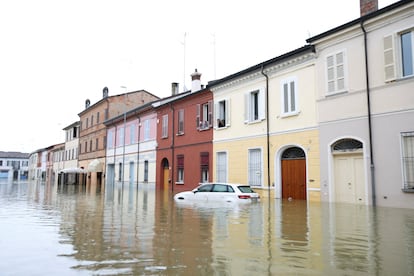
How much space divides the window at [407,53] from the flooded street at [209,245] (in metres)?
5.39

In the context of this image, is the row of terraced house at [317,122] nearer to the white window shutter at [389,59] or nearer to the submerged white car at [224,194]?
the white window shutter at [389,59]

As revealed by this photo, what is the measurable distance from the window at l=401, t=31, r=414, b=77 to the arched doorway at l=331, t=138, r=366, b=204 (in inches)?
130

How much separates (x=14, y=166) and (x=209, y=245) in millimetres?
114775

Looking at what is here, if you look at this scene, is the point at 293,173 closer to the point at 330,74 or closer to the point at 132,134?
the point at 330,74

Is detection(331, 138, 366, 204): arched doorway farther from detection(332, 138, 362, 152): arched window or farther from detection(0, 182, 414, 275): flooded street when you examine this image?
detection(0, 182, 414, 275): flooded street

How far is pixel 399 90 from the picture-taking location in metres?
13.8

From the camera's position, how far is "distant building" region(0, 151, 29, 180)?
105250 mm

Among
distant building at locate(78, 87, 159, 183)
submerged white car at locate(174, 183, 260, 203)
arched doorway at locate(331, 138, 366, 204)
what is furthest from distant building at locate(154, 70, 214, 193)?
distant building at locate(78, 87, 159, 183)

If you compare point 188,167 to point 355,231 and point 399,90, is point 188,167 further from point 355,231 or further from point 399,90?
point 355,231

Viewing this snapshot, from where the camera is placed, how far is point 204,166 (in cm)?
2473

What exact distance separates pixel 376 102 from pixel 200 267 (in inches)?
466

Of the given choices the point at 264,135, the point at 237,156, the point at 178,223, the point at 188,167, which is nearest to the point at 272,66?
the point at 264,135

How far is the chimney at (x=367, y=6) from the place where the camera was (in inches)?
632

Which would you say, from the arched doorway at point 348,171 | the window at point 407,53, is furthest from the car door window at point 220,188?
the window at point 407,53
